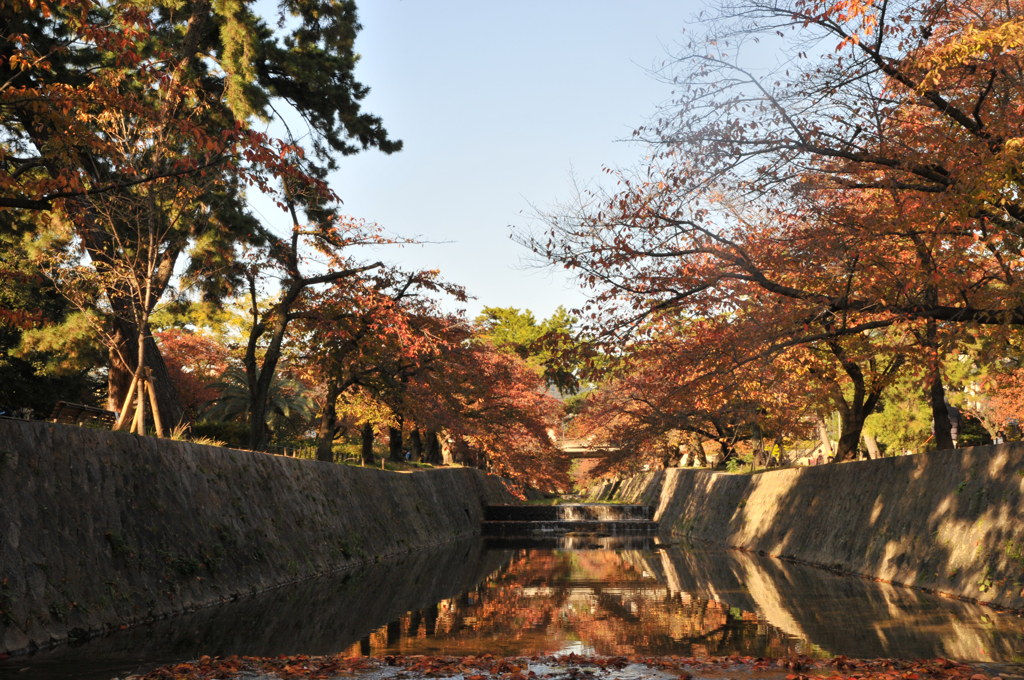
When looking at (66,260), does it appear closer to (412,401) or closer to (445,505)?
(412,401)

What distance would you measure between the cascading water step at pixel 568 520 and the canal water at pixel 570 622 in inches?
745

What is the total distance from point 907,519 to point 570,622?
702 centimetres

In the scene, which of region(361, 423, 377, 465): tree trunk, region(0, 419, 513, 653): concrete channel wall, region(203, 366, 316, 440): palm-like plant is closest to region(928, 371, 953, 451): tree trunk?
region(0, 419, 513, 653): concrete channel wall

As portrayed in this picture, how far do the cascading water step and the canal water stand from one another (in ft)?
62.1

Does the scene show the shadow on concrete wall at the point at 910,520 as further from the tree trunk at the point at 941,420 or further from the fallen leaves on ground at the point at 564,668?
the fallen leaves on ground at the point at 564,668

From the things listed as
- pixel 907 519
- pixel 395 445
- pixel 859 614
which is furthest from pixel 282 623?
pixel 395 445

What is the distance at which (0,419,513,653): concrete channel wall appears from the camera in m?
8.81

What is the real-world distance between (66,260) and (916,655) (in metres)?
17.2

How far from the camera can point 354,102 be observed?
21.8m

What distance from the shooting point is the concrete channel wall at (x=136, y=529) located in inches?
347

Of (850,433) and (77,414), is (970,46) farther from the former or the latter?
(77,414)

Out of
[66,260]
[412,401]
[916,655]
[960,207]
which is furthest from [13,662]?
[412,401]

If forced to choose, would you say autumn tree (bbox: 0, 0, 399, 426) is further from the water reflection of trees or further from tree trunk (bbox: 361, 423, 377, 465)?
tree trunk (bbox: 361, 423, 377, 465)

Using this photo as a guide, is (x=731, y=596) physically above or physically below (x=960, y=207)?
below
